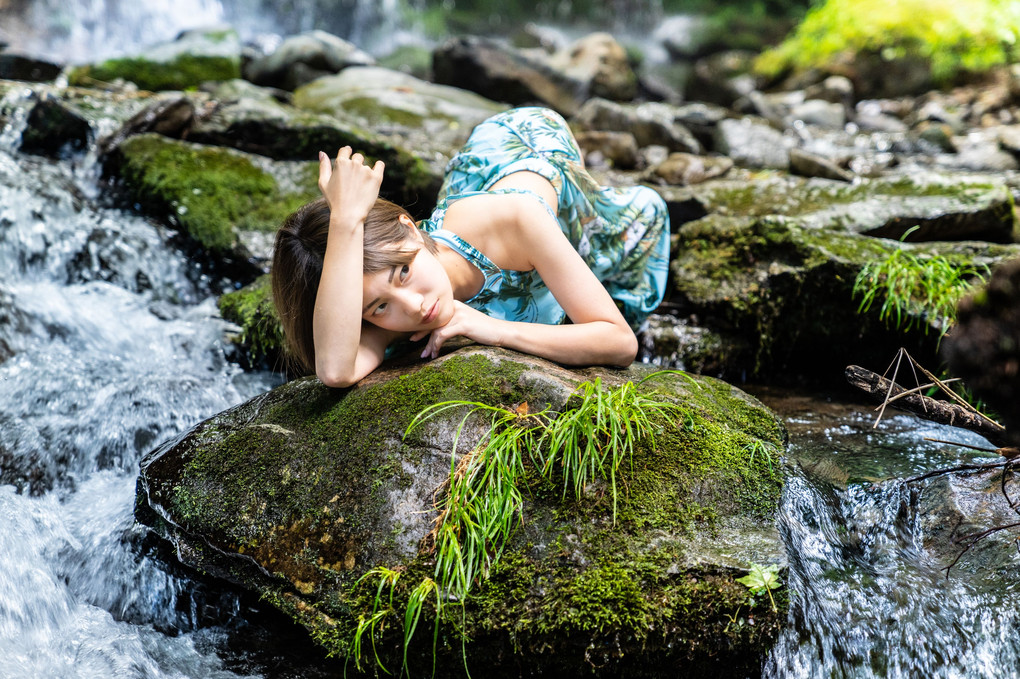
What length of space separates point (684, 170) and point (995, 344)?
6.20m

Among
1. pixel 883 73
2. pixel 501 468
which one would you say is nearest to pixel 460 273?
pixel 501 468

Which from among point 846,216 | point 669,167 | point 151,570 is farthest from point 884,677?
point 669,167

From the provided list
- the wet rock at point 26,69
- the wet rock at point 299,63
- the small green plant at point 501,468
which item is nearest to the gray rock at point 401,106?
the wet rock at point 299,63

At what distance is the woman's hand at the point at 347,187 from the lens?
8.29 feet

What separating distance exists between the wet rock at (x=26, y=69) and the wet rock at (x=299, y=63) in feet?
8.80

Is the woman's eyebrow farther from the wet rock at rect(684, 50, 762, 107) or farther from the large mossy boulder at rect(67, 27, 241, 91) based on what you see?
the wet rock at rect(684, 50, 762, 107)

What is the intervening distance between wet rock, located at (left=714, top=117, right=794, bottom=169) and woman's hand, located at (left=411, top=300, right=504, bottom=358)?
21.2ft

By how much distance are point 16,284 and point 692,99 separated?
483 inches

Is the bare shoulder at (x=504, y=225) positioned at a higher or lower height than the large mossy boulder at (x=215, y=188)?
higher

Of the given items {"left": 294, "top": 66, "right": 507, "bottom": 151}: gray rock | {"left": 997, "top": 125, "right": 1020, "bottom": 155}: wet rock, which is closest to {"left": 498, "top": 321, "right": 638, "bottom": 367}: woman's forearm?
{"left": 294, "top": 66, "right": 507, "bottom": 151}: gray rock

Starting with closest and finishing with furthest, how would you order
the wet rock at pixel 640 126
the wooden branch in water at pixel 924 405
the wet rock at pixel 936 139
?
1. the wooden branch in water at pixel 924 405
2. the wet rock at pixel 640 126
3. the wet rock at pixel 936 139

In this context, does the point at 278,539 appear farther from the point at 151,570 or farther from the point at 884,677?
the point at 884,677

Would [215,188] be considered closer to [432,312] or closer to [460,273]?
[460,273]

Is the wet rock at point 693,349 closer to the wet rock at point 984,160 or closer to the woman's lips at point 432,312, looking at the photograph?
the woman's lips at point 432,312
